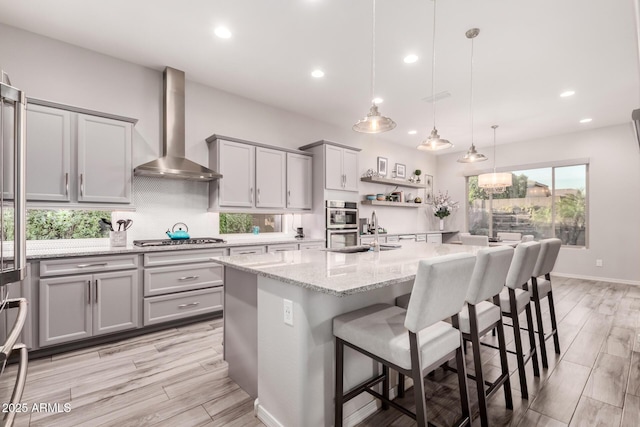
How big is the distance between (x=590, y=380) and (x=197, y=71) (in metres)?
4.89

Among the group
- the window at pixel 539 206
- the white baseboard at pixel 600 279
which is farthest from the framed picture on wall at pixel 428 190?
the white baseboard at pixel 600 279

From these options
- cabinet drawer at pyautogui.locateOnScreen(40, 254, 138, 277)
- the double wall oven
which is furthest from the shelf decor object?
cabinet drawer at pyautogui.locateOnScreen(40, 254, 138, 277)

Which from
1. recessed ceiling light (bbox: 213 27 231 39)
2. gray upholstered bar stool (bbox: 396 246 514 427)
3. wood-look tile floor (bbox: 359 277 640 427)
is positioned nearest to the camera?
gray upholstered bar stool (bbox: 396 246 514 427)

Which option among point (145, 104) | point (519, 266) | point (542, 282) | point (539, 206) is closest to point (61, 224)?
point (145, 104)

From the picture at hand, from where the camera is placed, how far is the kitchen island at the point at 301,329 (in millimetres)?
1638

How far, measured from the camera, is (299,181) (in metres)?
4.94

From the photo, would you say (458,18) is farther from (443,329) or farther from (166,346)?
(166,346)

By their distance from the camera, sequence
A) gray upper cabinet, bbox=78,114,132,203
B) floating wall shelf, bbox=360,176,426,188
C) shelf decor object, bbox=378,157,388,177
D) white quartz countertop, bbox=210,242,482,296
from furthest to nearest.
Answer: shelf decor object, bbox=378,157,388,177
floating wall shelf, bbox=360,176,426,188
gray upper cabinet, bbox=78,114,132,203
white quartz countertop, bbox=210,242,482,296

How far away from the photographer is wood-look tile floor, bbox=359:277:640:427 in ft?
6.30

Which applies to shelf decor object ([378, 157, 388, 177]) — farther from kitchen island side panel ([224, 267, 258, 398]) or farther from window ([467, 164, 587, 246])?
Result: kitchen island side panel ([224, 267, 258, 398])

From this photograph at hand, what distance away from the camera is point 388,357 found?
1478mm

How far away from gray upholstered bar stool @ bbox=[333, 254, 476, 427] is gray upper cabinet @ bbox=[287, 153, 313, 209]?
319 centimetres

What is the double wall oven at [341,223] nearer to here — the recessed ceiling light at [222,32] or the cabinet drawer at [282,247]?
the cabinet drawer at [282,247]

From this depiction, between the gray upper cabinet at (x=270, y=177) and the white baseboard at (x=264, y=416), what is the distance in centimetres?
284
